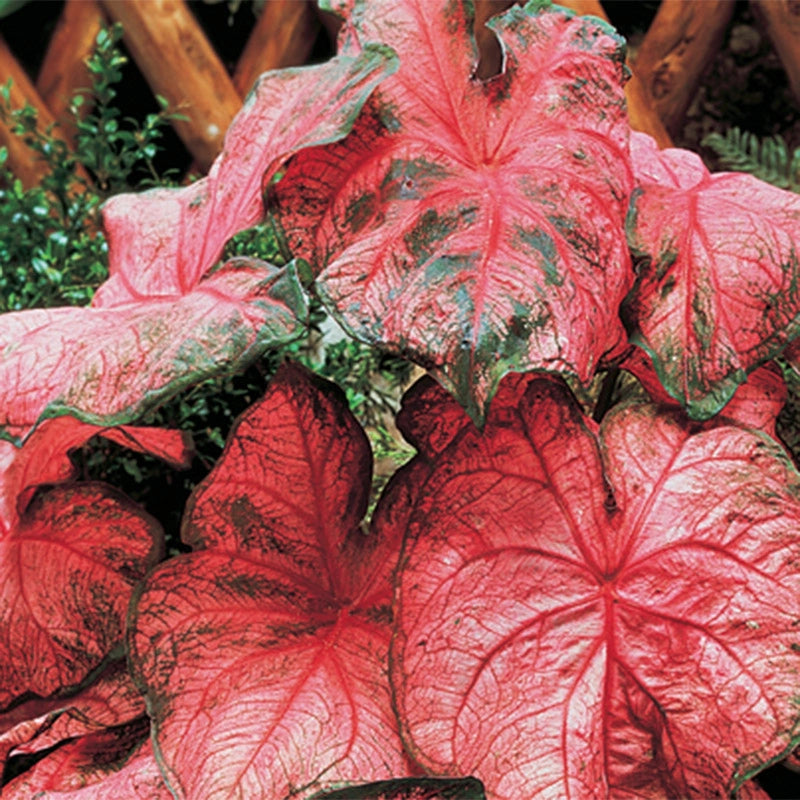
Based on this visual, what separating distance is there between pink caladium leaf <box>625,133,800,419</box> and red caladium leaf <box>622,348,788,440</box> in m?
0.05

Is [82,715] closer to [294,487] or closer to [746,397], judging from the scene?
[294,487]

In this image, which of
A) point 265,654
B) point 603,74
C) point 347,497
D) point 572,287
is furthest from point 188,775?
point 603,74

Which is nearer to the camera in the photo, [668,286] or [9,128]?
[668,286]

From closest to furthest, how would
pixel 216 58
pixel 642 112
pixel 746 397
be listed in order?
1. pixel 746 397
2. pixel 642 112
3. pixel 216 58

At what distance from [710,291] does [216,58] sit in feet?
4.28

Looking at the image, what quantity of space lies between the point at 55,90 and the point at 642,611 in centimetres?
157

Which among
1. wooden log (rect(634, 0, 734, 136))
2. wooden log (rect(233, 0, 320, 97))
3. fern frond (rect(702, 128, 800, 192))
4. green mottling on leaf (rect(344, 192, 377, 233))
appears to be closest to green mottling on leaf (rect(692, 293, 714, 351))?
green mottling on leaf (rect(344, 192, 377, 233))

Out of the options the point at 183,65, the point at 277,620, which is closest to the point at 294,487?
the point at 277,620

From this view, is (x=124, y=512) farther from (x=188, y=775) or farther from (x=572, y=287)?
(x=572, y=287)

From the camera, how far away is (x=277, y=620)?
A: 70 centimetres

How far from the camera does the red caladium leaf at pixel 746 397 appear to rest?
68cm

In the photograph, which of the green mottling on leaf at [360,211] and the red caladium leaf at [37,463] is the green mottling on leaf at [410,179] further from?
the red caladium leaf at [37,463]

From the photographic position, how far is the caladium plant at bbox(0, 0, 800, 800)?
1.90 feet

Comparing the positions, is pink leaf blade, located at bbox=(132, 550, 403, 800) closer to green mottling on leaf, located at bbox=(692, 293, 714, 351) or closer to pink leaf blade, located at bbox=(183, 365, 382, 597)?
pink leaf blade, located at bbox=(183, 365, 382, 597)
